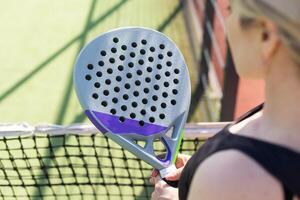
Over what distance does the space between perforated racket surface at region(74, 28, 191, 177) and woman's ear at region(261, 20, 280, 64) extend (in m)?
0.41

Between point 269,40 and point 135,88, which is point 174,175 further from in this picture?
point 269,40

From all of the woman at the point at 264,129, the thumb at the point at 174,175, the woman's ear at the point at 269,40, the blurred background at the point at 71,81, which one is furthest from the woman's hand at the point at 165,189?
the blurred background at the point at 71,81

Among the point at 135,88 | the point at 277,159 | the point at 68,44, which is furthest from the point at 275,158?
the point at 68,44

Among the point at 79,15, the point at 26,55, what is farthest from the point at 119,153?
the point at 79,15

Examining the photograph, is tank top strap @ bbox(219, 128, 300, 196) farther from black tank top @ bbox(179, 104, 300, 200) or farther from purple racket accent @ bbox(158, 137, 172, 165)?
purple racket accent @ bbox(158, 137, 172, 165)

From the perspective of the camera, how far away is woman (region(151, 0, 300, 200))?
581 millimetres

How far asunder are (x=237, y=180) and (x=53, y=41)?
7.65ft

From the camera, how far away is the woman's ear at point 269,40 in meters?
0.58

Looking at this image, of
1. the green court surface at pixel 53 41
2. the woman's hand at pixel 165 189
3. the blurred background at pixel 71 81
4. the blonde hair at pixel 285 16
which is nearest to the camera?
the blonde hair at pixel 285 16

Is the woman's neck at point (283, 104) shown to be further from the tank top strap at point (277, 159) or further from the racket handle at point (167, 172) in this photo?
the racket handle at point (167, 172)

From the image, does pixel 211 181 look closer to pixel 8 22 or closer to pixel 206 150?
pixel 206 150

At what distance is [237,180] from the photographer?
0.62 m

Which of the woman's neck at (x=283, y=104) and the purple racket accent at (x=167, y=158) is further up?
the woman's neck at (x=283, y=104)

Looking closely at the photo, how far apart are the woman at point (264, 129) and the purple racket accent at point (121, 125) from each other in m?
0.33
